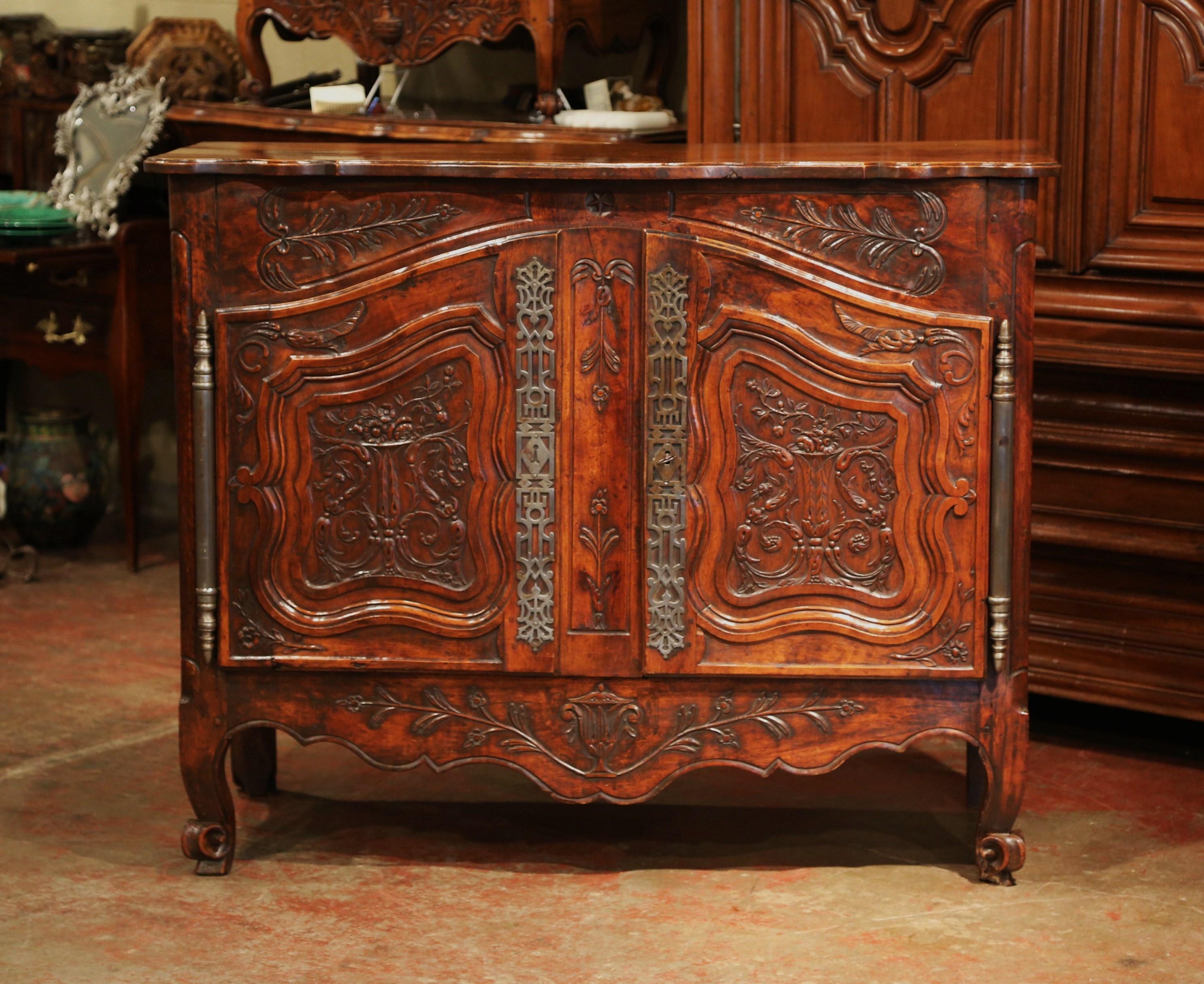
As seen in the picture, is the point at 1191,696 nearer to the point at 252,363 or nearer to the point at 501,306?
the point at 501,306

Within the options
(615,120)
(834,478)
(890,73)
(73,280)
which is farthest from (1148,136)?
(73,280)

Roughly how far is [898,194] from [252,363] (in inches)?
37.0

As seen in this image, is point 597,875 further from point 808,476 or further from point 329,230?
point 329,230

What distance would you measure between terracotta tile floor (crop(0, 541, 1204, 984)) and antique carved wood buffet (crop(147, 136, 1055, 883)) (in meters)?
0.17

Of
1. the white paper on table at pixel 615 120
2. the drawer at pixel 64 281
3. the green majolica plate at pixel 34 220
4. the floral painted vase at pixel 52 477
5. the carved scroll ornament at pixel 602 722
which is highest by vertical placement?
the white paper on table at pixel 615 120

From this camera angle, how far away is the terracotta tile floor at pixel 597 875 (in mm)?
2307

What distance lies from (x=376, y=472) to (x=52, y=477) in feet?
7.38

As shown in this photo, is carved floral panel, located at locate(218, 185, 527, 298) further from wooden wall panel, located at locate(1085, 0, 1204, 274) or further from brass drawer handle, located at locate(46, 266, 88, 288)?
brass drawer handle, located at locate(46, 266, 88, 288)

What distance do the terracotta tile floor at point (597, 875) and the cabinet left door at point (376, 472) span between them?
0.36 m

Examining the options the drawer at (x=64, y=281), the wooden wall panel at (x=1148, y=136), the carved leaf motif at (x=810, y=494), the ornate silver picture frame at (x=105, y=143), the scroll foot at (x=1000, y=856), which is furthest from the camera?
the ornate silver picture frame at (x=105, y=143)

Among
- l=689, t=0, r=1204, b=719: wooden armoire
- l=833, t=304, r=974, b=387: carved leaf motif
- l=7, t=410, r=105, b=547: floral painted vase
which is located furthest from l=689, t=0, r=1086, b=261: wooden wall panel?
l=7, t=410, r=105, b=547: floral painted vase

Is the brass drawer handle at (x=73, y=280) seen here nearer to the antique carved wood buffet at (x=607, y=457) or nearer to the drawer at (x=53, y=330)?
the drawer at (x=53, y=330)

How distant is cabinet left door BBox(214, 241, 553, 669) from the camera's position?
242cm

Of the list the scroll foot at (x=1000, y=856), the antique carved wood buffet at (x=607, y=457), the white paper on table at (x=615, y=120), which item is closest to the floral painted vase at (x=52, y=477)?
the white paper on table at (x=615, y=120)
